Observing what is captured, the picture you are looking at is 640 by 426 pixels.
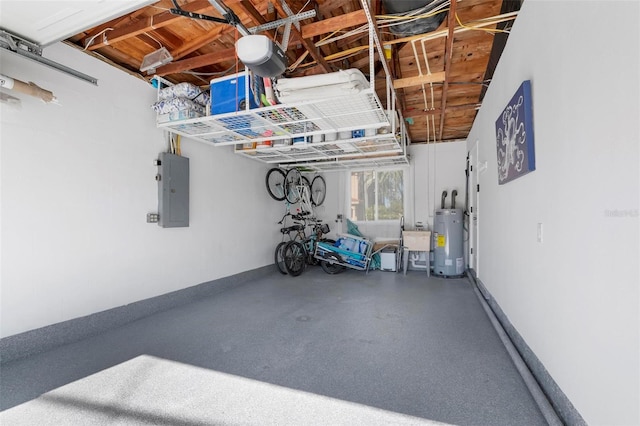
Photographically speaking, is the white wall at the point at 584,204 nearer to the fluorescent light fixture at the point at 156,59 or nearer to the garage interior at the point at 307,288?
the garage interior at the point at 307,288

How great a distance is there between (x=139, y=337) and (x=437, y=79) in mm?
4177

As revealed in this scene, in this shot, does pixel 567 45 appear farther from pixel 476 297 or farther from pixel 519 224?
pixel 476 297

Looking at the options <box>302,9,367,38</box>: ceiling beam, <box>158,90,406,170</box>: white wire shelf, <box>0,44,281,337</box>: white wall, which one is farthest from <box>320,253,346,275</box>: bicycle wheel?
<box>302,9,367,38</box>: ceiling beam

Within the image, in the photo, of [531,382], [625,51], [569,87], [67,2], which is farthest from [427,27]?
[531,382]

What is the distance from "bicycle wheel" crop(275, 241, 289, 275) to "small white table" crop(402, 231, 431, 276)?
237 centimetres

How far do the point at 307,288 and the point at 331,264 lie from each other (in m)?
1.36

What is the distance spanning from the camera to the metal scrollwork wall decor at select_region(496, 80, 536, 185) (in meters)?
1.93

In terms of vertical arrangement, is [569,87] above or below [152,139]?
below

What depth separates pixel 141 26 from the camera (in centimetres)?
248

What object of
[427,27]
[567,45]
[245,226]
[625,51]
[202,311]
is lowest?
[202,311]

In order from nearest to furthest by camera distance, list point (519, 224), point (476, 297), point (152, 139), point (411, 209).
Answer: point (519, 224) → point (152, 139) → point (476, 297) → point (411, 209)

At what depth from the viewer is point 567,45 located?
1480 mm

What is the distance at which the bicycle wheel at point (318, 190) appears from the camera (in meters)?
7.29

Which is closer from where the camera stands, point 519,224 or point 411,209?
point 519,224
